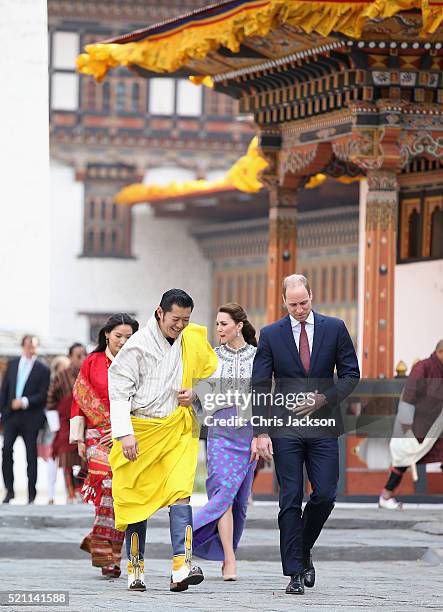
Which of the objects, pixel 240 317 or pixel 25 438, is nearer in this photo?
pixel 240 317

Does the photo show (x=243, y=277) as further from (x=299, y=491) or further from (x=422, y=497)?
(x=299, y=491)

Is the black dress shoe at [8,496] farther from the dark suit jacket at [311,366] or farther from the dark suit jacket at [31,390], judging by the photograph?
the dark suit jacket at [311,366]

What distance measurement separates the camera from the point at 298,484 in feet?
32.4

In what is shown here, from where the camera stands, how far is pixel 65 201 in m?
37.0

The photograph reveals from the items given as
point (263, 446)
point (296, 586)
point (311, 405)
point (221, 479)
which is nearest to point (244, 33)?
point (221, 479)

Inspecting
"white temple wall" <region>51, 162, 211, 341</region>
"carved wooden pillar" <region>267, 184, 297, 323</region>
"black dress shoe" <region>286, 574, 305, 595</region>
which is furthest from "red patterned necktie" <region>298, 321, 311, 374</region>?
"white temple wall" <region>51, 162, 211, 341</region>

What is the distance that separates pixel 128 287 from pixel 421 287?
→ 60.6ft

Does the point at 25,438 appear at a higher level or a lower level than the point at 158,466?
lower

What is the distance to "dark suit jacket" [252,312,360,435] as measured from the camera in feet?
32.7

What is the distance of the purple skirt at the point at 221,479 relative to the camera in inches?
427

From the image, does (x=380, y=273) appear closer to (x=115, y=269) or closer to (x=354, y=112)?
(x=354, y=112)

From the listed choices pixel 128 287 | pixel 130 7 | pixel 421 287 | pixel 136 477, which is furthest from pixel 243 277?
pixel 136 477

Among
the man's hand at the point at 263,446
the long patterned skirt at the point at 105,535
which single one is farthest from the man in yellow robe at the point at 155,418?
the long patterned skirt at the point at 105,535

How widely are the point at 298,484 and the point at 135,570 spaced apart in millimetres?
937
